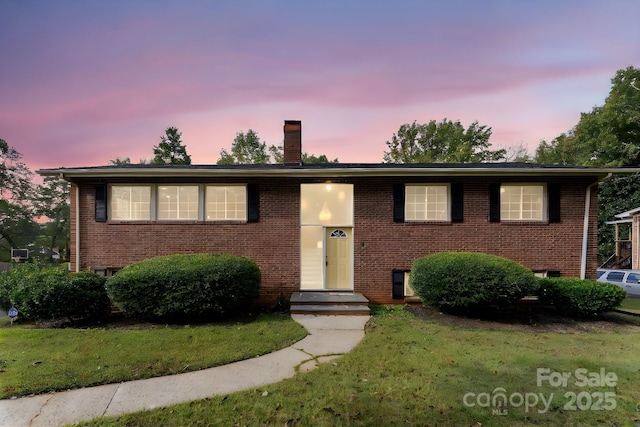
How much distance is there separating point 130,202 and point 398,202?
7671mm

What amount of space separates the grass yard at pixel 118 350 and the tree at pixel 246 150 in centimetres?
2497

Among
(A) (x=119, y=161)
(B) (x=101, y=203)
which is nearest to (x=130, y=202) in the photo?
(B) (x=101, y=203)

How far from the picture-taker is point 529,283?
6.48 metres

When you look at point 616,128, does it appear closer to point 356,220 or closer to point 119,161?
point 356,220

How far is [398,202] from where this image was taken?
8.31 metres

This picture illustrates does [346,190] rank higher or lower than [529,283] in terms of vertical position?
higher

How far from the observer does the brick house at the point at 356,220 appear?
8.21 metres

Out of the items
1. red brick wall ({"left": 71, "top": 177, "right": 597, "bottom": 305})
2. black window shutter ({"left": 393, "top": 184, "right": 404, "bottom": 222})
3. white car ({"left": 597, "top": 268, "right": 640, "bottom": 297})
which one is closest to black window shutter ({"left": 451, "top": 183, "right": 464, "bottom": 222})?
red brick wall ({"left": 71, "top": 177, "right": 597, "bottom": 305})

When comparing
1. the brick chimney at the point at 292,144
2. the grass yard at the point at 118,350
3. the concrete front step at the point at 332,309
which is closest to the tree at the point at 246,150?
the brick chimney at the point at 292,144

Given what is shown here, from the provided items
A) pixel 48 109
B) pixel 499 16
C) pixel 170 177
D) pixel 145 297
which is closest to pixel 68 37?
pixel 48 109

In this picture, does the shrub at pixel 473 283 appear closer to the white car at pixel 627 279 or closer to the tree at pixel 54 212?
the white car at pixel 627 279

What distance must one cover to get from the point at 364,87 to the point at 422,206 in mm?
7139

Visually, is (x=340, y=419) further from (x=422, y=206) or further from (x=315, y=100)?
(x=315, y=100)

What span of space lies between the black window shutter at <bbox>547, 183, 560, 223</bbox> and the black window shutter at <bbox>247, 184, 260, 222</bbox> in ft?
27.2
